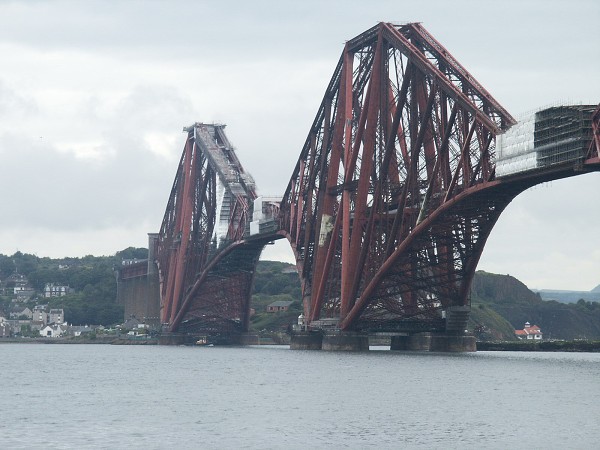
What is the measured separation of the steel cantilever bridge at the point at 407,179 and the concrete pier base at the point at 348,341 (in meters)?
0.76

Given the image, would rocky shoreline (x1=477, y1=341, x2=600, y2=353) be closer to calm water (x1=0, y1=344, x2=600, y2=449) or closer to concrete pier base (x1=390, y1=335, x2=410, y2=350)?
concrete pier base (x1=390, y1=335, x2=410, y2=350)

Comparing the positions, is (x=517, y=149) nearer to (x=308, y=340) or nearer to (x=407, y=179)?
(x=407, y=179)

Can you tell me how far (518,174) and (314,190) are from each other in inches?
2090

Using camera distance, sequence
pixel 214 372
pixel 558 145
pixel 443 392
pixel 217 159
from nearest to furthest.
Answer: pixel 443 392, pixel 558 145, pixel 214 372, pixel 217 159

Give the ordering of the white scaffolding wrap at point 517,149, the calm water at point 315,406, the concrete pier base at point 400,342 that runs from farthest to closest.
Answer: the concrete pier base at point 400,342
the white scaffolding wrap at point 517,149
the calm water at point 315,406

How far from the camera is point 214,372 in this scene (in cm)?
11081

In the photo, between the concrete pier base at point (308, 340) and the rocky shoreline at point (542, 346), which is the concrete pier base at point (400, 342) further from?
the rocky shoreline at point (542, 346)

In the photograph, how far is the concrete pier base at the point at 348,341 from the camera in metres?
133

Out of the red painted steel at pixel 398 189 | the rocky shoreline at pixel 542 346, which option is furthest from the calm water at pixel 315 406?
the rocky shoreline at pixel 542 346

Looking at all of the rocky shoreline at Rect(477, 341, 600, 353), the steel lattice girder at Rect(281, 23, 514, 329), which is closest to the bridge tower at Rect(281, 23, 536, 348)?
the steel lattice girder at Rect(281, 23, 514, 329)

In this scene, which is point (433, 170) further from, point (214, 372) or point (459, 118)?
point (214, 372)

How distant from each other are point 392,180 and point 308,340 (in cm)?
2223

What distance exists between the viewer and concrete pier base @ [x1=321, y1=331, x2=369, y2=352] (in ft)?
437

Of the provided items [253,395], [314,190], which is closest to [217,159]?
[314,190]
